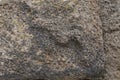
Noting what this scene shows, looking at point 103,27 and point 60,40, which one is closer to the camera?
point 60,40

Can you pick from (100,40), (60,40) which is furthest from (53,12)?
(100,40)

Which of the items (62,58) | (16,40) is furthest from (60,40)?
(16,40)

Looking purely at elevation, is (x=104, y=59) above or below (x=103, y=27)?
below

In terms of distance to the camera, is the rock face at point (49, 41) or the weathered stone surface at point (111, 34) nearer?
the rock face at point (49, 41)

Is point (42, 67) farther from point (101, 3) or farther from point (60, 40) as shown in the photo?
point (101, 3)

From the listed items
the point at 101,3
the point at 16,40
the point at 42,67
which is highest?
the point at 101,3

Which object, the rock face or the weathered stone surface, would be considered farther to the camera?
the weathered stone surface
